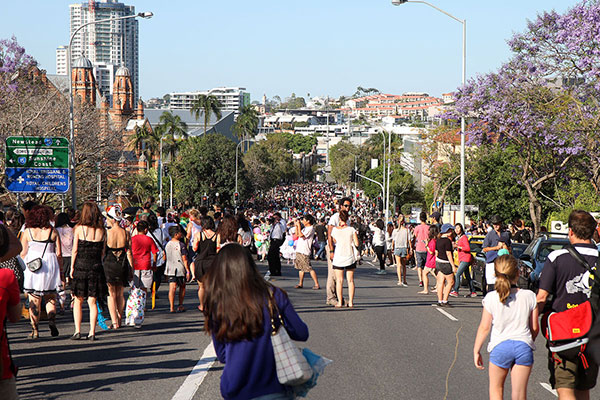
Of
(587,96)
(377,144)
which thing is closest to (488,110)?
(587,96)

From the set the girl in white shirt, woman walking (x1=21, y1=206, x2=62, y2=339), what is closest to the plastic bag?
the girl in white shirt

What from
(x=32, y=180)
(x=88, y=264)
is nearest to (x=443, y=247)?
(x=88, y=264)

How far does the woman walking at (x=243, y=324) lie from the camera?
4.29 m

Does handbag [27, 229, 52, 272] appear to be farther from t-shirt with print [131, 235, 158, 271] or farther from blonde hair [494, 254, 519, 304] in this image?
blonde hair [494, 254, 519, 304]

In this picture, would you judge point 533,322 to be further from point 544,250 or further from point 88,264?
point 544,250

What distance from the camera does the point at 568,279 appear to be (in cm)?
643

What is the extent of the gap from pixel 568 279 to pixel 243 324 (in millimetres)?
3311

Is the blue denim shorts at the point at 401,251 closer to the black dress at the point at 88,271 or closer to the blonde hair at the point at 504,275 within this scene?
the black dress at the point at 88,271

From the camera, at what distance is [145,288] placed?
12.6m

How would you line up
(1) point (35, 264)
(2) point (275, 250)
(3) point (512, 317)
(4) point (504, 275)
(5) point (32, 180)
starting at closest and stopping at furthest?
(3) point (512, 317)
(4) point (504, 275)
(1) point (35, 264)
(2) point (275, 250)
(5) point (32, 180)

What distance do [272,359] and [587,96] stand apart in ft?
76.1

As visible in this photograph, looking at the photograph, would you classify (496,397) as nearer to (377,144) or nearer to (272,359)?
(272,359)

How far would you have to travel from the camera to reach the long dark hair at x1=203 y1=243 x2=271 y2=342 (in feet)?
14.0

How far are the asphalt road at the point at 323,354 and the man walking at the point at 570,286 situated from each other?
154 cm
